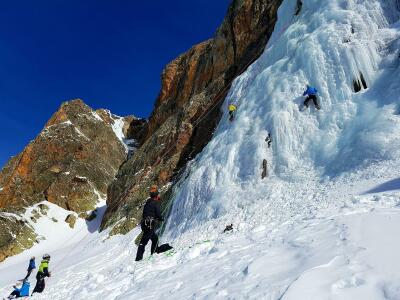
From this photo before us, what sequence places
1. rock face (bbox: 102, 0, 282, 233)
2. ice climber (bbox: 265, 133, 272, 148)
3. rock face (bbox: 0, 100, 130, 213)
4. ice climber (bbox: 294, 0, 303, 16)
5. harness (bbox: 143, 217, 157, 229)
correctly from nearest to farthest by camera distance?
1. harness (bbox: 143, 217, 157, 229)
2. ice climber (bbox: 265, 133, 272, 148)
3. ice climber (bbox: 294, 0, 303, 16)
4. rock face (bbox: 102, 0, 282, 233)
5. rock face (bbox: 0, 100, 130, 213)

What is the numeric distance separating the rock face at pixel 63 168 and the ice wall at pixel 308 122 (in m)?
43.6

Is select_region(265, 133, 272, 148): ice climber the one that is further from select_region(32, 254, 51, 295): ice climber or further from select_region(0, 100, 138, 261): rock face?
select_region(0, 100, 138, 261): rock face

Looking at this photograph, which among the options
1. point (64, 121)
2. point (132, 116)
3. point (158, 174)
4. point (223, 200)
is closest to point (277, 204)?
point (223, 200)

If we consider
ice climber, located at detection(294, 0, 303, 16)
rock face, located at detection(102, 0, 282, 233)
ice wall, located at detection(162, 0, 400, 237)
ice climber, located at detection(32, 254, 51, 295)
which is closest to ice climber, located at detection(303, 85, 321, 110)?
ice wall, located at detection(162, 0, 400, 237)

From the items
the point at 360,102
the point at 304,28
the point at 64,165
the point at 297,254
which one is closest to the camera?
the point at 297,254

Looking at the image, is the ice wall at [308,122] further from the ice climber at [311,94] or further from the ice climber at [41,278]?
Answer: the ice climber at [41,278]

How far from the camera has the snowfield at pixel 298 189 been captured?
20.7 feet

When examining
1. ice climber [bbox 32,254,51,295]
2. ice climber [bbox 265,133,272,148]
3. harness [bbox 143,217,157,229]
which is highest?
ice climber [bbox 265,133,272,148]

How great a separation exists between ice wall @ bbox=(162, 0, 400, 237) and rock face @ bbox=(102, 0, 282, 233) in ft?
23.9

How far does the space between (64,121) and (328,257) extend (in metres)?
86.5

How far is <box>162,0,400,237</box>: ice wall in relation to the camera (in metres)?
14.3

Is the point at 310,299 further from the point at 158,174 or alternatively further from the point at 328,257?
the point at 158,174

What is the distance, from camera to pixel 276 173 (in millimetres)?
16625

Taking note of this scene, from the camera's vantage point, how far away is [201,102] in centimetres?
3509
